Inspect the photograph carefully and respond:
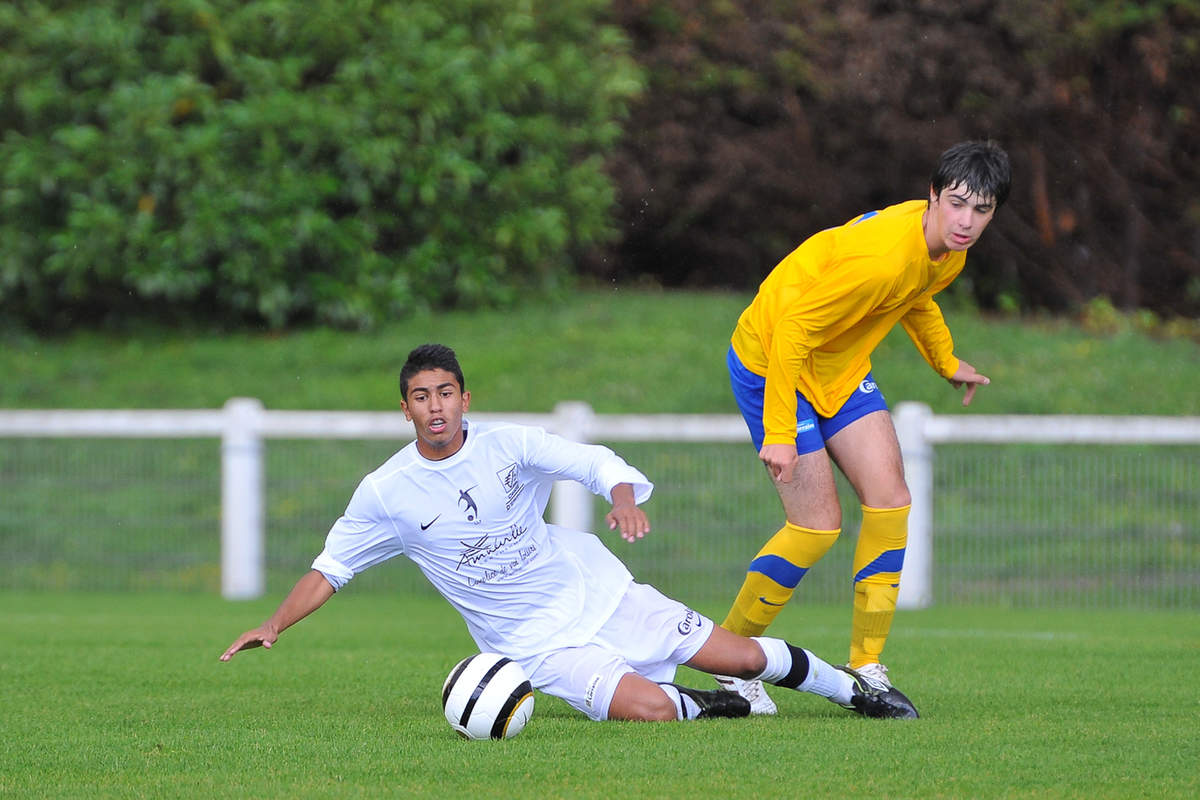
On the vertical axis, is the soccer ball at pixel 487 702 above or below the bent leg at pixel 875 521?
below

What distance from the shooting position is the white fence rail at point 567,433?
472 inches

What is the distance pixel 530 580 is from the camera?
609 centimetres

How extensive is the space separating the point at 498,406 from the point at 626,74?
18.4ft

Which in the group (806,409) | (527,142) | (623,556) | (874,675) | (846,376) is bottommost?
(623,556)

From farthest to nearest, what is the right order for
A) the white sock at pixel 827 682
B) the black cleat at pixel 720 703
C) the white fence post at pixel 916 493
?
the white fence post at pixel 916 493 → the black cleat at pixel 720 703 → the white sock at pixel 827 682

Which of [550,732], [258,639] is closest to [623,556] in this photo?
[550,732]

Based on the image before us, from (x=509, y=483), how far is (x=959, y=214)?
186 centimetres

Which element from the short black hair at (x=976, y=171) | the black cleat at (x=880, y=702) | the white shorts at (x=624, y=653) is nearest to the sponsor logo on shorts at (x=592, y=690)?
the white shorts at (x=624, y=653)

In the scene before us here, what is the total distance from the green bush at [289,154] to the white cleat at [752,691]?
12255mm

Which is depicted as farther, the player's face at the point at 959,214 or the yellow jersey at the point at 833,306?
the yellow jersey at the point at 833,306

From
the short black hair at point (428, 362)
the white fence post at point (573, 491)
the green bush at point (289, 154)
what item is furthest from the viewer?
the green bush at point (289, 154)

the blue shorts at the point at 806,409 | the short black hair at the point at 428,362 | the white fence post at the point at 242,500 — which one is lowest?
the white fence post at the point at 242,500

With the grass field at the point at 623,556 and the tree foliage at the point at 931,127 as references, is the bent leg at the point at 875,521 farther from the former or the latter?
the tree foliage at the point at 931,127

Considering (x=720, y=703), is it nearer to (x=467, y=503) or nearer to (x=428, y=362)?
(x=467, y=503)
